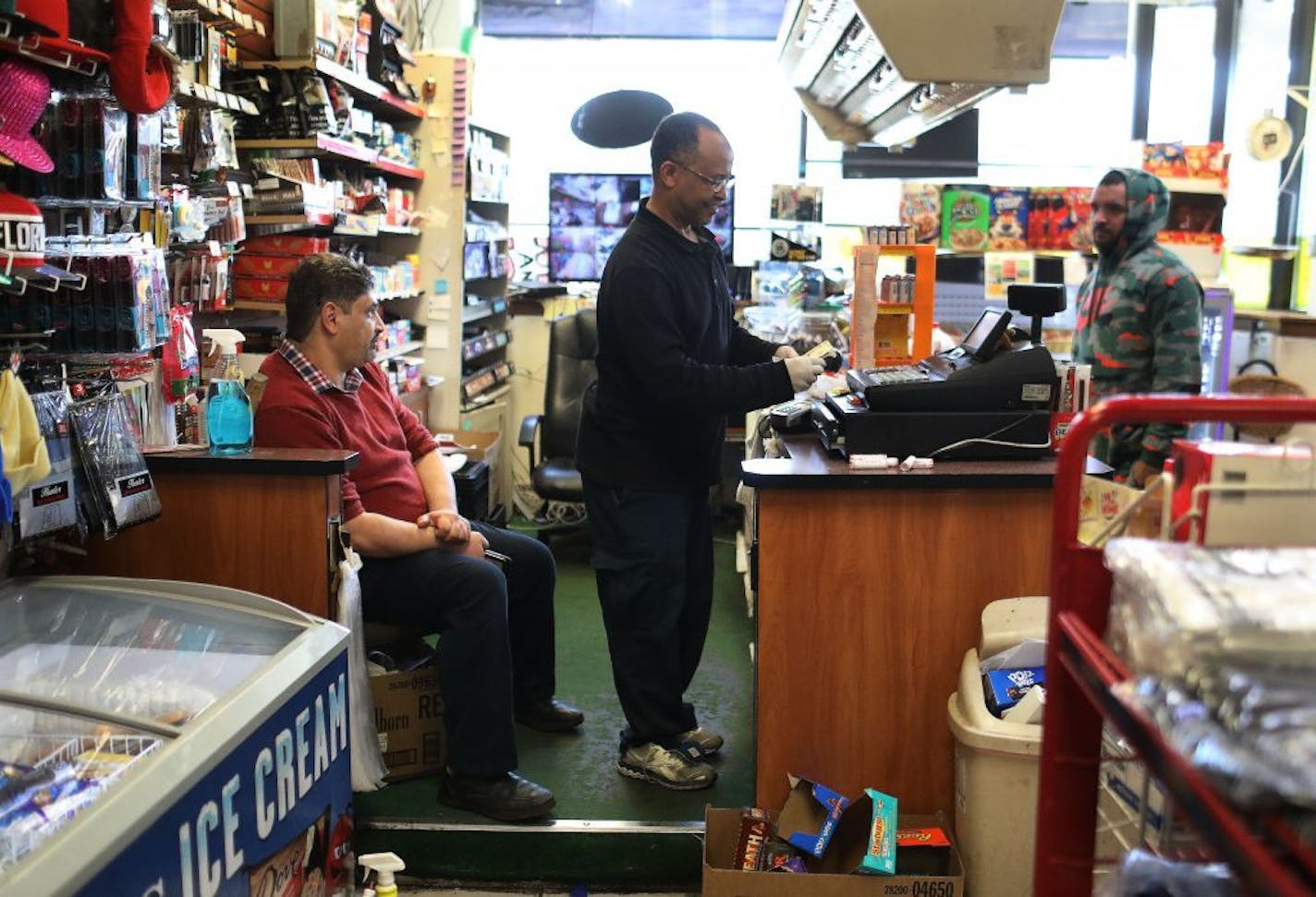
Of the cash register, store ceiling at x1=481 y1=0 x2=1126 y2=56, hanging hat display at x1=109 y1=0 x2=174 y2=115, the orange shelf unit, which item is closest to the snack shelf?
the cash register

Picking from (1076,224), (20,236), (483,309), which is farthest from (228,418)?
(1076,224)

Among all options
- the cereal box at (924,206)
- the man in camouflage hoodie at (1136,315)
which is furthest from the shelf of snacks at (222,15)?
the cereal box at (924,206)

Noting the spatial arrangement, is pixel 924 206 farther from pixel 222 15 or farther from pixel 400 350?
pixel 222 15

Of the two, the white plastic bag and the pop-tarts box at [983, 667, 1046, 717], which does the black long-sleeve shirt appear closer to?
the white plastic bag

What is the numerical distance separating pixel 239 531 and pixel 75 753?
122cm

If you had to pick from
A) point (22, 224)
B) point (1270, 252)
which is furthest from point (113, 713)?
point (1270, 252)

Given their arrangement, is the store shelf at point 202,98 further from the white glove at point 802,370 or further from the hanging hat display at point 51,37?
the white glove at point 802,370

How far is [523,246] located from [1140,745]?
7374 millimetres

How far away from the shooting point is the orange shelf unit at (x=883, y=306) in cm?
414

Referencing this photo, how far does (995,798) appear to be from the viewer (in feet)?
8.41

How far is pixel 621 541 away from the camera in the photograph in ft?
10.8

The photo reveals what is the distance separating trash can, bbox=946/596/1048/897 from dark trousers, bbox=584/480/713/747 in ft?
2.85

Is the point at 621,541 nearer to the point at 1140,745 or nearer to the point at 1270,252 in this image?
the point at 1140,745

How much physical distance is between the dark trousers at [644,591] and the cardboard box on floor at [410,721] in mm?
485
